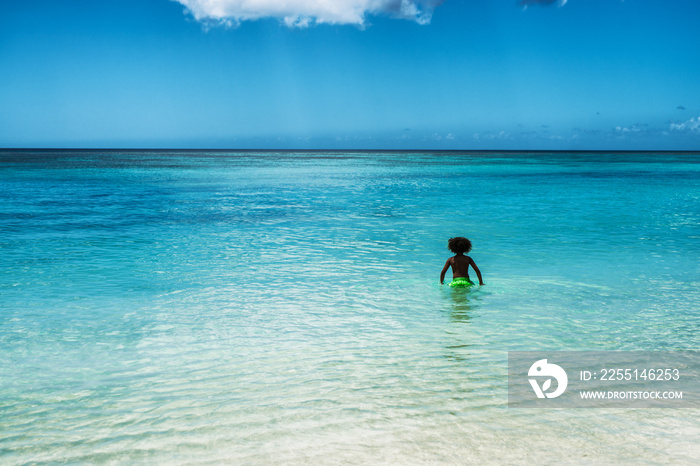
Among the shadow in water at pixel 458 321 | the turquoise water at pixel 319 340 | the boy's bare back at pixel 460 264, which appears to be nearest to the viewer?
the turquoise water at pixel 319 340

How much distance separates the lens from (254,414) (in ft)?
13.6

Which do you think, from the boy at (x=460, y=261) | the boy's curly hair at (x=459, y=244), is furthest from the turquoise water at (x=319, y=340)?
the boy's curly hair at (x=459, y=244)

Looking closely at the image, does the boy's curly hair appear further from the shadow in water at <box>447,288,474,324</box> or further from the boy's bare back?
the shadow in water at <box>447,288,474,324</box>

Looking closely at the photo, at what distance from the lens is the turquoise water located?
371 cm

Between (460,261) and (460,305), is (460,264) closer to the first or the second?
(460,261)

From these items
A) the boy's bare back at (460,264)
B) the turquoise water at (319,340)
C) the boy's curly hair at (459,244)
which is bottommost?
the turquoise water at (319,340)

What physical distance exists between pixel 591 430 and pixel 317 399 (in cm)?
209

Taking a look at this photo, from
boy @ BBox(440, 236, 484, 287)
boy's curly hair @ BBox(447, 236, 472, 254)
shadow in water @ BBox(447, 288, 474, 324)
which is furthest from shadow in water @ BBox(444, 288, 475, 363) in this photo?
boy's curly hair @ BBox(447, 236, 472, 254)

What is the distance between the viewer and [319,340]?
5.96 m

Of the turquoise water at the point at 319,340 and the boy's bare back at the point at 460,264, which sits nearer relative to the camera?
the turquoise water at the point at 319,340

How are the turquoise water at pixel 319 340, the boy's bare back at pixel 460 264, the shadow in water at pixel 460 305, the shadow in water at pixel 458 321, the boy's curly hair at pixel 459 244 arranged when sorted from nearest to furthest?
the turquoise water at pixel 319 340 < the shadow in water at pixel 458 321 < the shadow in water at pixel 460 305 < the boy's curly hair at pixel 459 244 < the boy's bare back at pixel 460 264

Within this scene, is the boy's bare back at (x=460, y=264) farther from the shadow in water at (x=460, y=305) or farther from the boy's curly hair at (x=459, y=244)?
the shadow in water at (x=460, y=305)

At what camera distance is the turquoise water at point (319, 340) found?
3713 mm

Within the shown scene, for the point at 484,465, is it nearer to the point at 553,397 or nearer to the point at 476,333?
the point at 553,397
